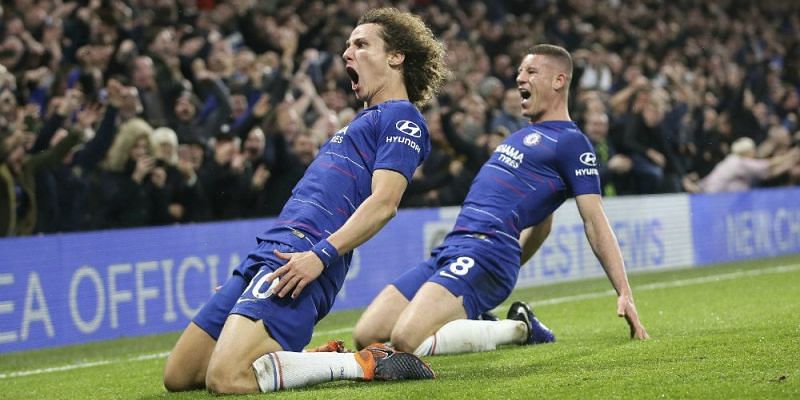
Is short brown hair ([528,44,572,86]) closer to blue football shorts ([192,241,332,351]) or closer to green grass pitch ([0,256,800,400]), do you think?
green grass pitch ([0,256,800,400])

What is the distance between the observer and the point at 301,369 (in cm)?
589

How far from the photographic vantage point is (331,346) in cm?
646

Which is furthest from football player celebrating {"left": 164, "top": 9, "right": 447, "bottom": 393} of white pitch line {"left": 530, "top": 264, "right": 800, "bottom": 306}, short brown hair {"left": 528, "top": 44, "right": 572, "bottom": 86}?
white pitch line {"left": 530, "top": 264, "right": 800, "bottom": 306}

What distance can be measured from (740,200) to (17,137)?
10.8 meters

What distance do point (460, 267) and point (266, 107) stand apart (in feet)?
19.6

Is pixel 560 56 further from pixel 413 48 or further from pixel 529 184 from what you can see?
pixel 413 48

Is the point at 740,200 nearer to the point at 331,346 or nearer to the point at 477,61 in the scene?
the point at 477,61

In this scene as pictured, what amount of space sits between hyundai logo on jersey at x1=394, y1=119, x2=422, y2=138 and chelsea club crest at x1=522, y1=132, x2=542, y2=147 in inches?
85.5

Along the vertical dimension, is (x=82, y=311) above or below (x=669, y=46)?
below

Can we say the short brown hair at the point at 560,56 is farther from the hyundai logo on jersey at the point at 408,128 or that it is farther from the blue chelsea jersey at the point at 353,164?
the hyundai logo on jersey at the point at 408,128

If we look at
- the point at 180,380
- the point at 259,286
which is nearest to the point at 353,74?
the point at 259,286

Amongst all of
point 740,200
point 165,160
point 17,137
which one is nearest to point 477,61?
point 740,200

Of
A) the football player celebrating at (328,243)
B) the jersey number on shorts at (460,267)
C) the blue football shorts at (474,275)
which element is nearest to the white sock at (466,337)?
the blue football shorts at (474,275)

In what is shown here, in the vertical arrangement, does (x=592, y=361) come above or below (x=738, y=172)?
above
